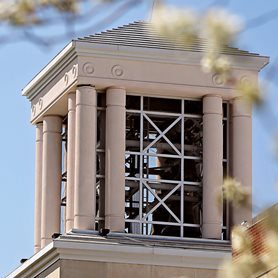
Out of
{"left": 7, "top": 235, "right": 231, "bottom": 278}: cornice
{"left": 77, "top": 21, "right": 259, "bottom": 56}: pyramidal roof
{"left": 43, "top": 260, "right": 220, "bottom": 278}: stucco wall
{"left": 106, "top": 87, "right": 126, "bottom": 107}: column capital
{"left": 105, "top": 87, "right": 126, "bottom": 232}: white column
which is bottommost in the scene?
{"left": 43, "top": 260, "right": 220, "bottom": 278}: stucco wall

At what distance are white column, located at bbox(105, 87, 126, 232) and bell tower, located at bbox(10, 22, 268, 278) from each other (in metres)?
0.02

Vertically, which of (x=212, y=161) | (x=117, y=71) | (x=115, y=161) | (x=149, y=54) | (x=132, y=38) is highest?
(x=132, y=38)

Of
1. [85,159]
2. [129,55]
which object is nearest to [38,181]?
[85,159]

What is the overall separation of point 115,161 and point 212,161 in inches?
93.7

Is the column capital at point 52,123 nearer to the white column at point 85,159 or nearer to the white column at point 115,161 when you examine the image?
the white column at point 85,159

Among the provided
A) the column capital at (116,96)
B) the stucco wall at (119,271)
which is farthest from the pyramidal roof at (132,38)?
the stucco wall at (119,271)

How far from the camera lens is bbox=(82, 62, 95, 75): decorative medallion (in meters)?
39.5

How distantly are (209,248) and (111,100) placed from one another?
4153mm

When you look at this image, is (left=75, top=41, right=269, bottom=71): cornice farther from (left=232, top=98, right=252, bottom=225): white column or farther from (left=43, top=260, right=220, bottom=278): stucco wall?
(left=43, top=260, right=220, bottom=278): stucco wall

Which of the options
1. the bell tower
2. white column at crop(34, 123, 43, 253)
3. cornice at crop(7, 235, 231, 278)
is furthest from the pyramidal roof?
cornice at crop(7, 235, 231, 278)

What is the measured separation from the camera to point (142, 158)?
40062 millimetres

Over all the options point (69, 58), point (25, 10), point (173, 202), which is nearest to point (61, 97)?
point (69, 58)

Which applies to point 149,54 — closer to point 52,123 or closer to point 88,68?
point 88,68

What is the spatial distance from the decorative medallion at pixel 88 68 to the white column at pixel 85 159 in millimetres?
393
